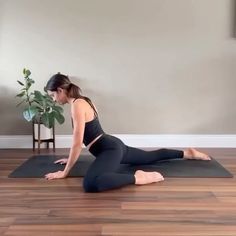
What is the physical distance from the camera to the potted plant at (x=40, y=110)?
4094 millimetres

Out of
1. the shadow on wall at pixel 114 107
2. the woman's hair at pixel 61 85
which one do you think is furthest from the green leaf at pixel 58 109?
the woman's hair at pixel 61 85

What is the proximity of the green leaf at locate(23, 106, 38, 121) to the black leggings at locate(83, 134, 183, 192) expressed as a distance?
48.7 inches

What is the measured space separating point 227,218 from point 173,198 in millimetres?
448

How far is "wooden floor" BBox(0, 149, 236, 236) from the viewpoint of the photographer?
81.4 inches

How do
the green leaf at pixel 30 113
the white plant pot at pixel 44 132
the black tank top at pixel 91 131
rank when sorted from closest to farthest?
the black tank top at pixel 91 131, the green leaf at pixel 30 113, the white plant pot at pixel 44 132

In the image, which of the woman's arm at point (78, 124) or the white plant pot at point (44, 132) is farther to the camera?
the white plant pot at point (44, 132)

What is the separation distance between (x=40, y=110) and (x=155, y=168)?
1.46 meters

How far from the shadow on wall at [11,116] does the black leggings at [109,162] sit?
5.44 ft

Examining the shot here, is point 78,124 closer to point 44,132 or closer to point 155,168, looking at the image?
point 155,168

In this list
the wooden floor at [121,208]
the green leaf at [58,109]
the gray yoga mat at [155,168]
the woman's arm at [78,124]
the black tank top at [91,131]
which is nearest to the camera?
the wooden floor at [121,208]

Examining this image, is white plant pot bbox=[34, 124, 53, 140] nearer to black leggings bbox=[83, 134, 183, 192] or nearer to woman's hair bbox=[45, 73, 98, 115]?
black leggings bbox=[83, 134, 183, 192]

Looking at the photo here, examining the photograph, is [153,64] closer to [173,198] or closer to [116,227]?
[173,198]

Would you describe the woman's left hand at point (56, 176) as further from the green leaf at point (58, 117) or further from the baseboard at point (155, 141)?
the baseboard at point (155, 141)

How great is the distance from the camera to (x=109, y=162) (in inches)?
113
